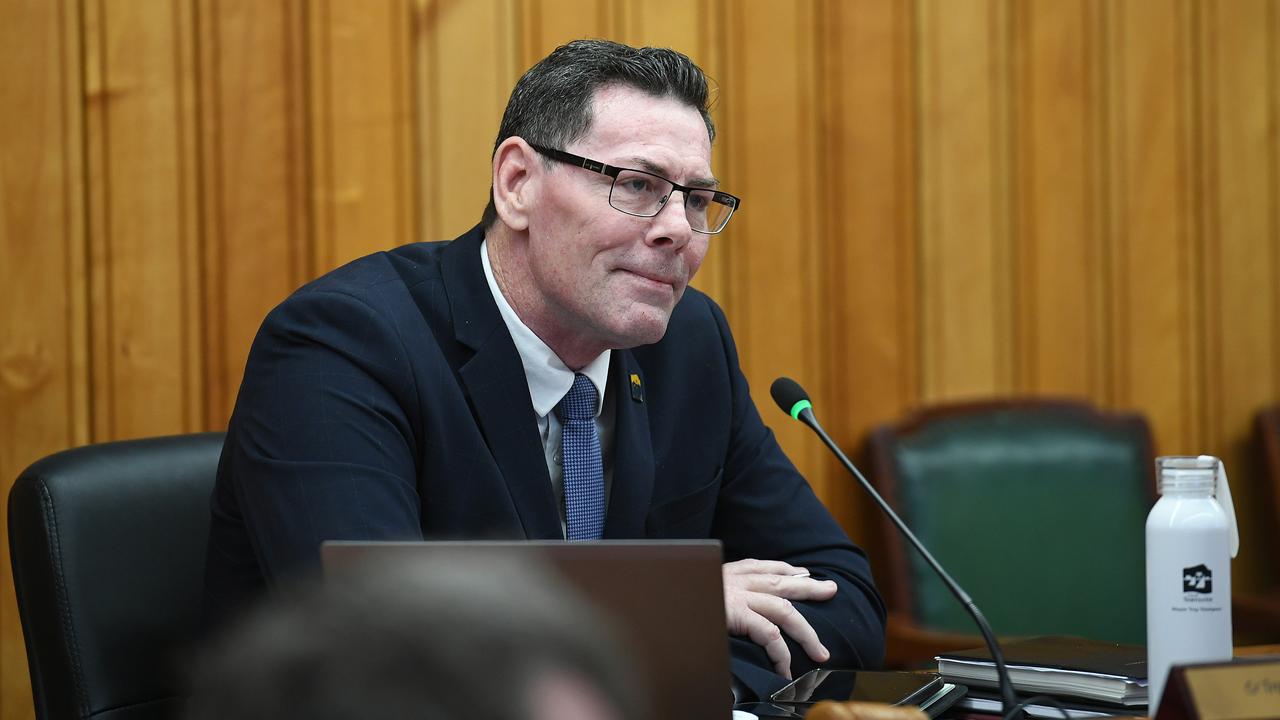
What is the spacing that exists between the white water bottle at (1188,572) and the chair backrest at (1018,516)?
175 cm

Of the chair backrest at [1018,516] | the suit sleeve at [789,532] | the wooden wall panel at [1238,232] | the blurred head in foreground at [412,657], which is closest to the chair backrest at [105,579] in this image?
the suit sleeve at [789,532]

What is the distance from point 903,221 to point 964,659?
1.93m

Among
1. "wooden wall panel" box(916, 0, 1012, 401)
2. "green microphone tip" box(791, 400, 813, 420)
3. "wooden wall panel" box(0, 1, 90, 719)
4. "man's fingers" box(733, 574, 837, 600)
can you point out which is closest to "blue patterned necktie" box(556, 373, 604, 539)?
"man's fingers" box(733, 574, 837, 600)

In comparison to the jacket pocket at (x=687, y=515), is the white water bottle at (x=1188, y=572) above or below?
above

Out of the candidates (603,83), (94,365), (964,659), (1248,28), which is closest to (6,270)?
(94,365)

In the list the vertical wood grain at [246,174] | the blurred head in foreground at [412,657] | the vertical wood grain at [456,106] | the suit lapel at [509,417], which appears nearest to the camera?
the blurred head in foreground at [412,657]

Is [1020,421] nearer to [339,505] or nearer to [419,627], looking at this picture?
[339,505]

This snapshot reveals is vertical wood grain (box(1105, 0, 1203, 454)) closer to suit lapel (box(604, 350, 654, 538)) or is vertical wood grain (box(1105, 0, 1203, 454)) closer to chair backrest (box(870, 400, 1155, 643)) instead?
chair backrest (box(870, 400, 1155, 643))

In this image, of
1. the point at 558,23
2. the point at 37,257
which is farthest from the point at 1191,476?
the point at 37,257

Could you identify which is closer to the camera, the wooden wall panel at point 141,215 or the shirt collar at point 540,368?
the shirt collar at point 540,368

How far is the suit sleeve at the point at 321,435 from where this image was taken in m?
1.60

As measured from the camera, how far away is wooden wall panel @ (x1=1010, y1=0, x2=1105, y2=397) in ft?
11.1

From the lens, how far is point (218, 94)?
103 inches

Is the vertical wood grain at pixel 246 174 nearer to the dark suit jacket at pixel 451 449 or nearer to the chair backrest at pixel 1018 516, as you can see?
the dark suit jacket at pixel 451 449
